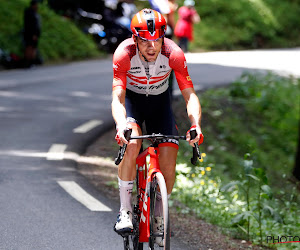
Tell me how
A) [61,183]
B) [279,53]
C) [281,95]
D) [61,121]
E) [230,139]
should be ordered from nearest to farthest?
[61,183] < [61,121] < [230,139] < [281,95] < [279,53]

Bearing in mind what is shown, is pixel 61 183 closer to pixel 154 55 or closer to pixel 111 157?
pixel 111 157

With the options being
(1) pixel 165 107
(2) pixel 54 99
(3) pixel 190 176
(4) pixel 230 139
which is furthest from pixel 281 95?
(1) pixel 165 107

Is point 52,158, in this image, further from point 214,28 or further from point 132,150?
point 214,28

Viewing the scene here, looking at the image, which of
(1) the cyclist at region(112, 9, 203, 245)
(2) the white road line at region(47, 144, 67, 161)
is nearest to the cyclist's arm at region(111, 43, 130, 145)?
(1) the cyclist at region(112, 9, 203, 245)

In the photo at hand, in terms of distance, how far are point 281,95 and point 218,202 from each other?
951 centimetres

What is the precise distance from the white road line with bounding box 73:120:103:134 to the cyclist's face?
5866 mm

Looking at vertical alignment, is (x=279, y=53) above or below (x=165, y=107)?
below

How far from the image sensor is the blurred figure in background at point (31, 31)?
18.6m

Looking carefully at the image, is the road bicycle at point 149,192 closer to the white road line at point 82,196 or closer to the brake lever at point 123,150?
the brake lever at point 123,150

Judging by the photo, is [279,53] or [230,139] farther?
[279,53]

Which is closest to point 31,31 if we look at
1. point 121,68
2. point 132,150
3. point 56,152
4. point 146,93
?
point 56,152

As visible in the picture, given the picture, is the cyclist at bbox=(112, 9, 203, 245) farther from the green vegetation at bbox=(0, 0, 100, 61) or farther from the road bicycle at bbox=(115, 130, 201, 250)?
the green vegetation at bbox=(0, 0, 100, 61)

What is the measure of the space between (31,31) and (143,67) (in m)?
14.5

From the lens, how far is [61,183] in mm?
7742
